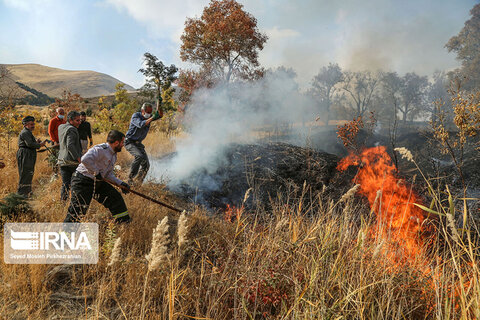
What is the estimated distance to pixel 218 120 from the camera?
424 inches

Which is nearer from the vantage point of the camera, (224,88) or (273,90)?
(224,88)

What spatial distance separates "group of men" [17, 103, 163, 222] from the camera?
3240 millimetres

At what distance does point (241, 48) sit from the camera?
14055mm

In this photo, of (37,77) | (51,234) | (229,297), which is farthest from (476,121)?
(37,77)

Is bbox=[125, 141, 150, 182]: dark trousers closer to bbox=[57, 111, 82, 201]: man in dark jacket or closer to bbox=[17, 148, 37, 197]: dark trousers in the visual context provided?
bbox=[57, 111, 82, 201]: man in dark jacket

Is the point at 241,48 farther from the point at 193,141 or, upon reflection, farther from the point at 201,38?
the point at 193,141

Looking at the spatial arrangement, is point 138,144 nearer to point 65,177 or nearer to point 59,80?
point 65,177

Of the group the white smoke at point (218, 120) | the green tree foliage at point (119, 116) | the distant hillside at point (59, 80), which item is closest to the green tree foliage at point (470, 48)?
the white smoke at point (218, 120)

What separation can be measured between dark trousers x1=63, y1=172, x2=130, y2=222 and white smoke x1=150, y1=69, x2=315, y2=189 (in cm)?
264

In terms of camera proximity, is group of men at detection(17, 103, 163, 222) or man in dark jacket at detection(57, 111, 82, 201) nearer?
group of men at detection(17, 103, 163, 222)

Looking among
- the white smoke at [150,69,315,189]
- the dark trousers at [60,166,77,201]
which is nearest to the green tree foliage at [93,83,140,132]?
the white smoke at [150,69,315,189]

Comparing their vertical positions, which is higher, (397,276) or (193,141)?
(193,141)

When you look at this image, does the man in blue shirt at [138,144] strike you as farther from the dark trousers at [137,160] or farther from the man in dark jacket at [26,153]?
the man in dark jacket at [26,153]

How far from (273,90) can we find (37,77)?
407 feet
